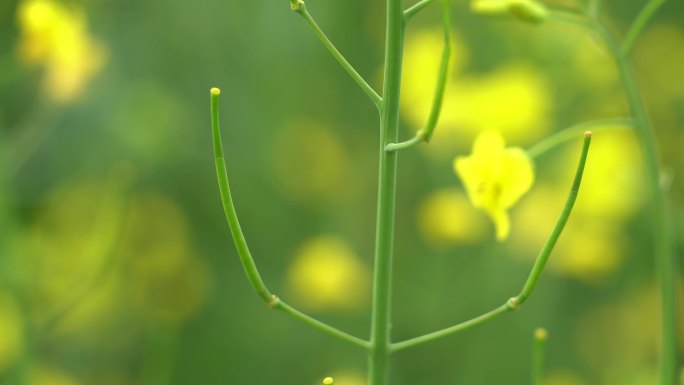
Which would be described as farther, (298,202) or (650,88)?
(650,88)

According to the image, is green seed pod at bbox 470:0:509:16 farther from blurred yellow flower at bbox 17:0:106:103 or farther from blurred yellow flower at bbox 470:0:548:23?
blurred yellow flower at bbox 17:0:106:103

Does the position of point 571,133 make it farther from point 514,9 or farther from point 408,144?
point 408,144

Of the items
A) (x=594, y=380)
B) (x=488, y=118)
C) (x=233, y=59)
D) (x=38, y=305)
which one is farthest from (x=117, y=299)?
(x=594, y=380)

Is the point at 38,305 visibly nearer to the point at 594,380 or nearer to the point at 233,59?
the point at 233,59

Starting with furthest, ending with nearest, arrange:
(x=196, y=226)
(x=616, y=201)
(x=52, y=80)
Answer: (x=196, y=226)
(x=616, y=201)
(x=52, y=80)

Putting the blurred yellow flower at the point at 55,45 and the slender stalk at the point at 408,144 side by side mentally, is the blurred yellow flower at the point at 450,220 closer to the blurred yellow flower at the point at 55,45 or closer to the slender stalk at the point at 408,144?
the blurred yellow flower at the point at 55,45

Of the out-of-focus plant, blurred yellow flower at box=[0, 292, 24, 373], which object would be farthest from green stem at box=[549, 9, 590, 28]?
blurred yellow flower at box=[0, 292, 24, 373]
